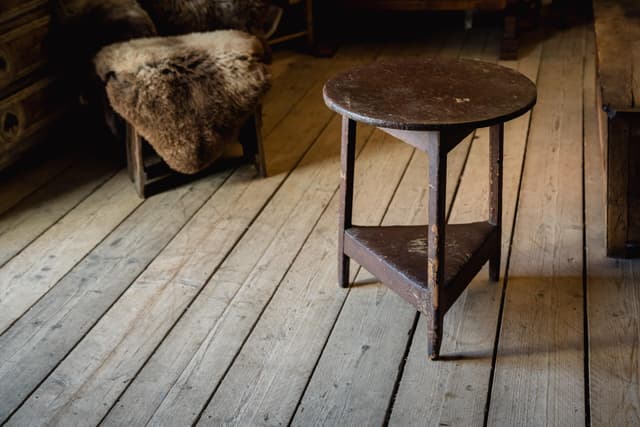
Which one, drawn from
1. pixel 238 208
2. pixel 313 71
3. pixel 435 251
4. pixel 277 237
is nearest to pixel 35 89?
pixel 238 208

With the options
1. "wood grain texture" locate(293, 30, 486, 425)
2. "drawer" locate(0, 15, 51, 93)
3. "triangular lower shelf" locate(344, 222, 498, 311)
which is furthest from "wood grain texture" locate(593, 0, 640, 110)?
"drawer" locate(0, 15, 51, 93)

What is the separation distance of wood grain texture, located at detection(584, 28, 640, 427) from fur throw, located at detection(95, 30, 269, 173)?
109cm

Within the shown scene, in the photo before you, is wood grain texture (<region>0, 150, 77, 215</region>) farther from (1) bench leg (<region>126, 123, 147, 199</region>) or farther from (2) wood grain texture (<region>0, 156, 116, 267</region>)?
(1) bench leg (<region>126, 123, 147, 199</region>)

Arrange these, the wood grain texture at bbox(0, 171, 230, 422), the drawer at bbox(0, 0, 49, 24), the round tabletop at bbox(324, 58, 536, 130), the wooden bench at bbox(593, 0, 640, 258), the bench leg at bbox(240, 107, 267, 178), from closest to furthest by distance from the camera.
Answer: the round tabletop at bbox(324, 58, 536, 130) → the wood grain texture at bbox(0, 171, 230, 422) → the wooden bench at bbox(593, 0, 640, 258) → the drawer at bbox(0, 0, 49, 24) → the bench leg at bbox(240, 107, 267, 178)

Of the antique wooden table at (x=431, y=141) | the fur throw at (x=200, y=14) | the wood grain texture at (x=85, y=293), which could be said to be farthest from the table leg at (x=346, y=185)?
the fur throw at (x=200, y=14)

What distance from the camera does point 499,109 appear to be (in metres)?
1.61

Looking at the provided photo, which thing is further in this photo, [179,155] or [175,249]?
[179,155]

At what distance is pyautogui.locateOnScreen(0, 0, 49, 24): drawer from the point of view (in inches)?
98.0

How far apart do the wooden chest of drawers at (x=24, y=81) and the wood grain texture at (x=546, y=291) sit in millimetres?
1619

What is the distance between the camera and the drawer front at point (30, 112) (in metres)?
2.54

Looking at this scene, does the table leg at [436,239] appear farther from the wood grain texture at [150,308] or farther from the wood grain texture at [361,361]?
the wood grain texture at [150,308]

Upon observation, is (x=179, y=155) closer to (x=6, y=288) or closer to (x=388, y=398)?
(x=6, y=288)

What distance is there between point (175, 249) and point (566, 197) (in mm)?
1197

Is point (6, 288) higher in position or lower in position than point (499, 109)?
lower
